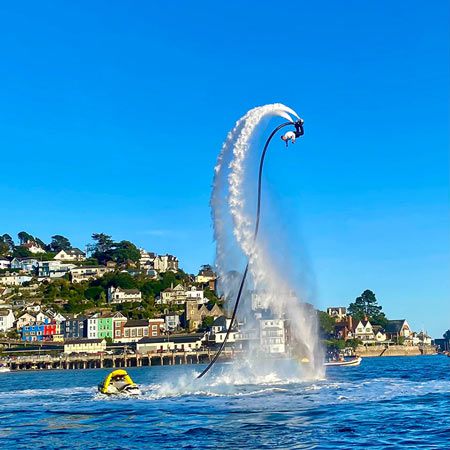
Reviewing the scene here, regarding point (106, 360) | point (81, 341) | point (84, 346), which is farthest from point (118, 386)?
point (81, 341)

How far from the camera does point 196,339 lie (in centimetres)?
18650

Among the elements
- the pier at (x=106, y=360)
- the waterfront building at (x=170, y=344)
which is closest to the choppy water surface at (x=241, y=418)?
the pier at (x=106, y=360)

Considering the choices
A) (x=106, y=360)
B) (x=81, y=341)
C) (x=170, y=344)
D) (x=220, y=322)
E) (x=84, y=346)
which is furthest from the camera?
(x=220, y=322)

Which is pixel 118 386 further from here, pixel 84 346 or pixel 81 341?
pixel 81 341

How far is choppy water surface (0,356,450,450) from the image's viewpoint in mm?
33250

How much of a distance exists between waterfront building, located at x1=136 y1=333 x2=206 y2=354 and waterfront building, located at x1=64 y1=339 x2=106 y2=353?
34.9 feet

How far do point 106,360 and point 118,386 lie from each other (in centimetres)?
11963

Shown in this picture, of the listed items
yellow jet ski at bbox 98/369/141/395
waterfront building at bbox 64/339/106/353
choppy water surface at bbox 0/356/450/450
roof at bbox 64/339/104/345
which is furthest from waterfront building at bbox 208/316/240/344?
yellow jet ski at bbox 98/369/141/395

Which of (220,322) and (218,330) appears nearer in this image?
(218,330)

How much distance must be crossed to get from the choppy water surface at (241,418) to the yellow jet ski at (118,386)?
934 mm

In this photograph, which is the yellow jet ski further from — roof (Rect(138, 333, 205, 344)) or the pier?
roof (Rect(138, 333, 205, 344))

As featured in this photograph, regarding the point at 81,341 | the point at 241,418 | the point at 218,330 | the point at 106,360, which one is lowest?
the point at 241,418

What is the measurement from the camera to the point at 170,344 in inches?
7347

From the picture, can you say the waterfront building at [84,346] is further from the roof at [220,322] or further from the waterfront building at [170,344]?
the roof at [220,322]
